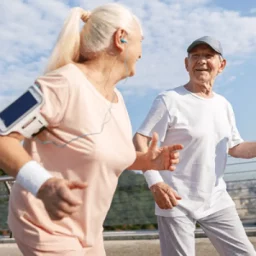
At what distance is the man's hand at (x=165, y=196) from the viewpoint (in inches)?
136

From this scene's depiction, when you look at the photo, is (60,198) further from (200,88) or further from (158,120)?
(200,88)

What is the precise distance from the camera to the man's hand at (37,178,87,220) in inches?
71.9

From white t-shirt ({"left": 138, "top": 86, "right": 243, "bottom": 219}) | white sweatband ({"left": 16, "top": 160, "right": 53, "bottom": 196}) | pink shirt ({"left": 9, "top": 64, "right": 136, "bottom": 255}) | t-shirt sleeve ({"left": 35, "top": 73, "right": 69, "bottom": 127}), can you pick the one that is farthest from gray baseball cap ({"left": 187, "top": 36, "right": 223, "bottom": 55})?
white sweatband ({"left": 16, "top": 160, "right": 53, "bottom": 196})

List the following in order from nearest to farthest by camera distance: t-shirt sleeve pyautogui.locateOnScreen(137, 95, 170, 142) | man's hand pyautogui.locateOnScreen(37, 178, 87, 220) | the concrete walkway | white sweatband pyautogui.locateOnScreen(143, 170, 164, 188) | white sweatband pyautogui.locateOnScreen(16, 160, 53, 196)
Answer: man's hand pyautogui.locateOnScreen(37, 178, 87, 220)
white sweatband pyautogui.locateOnScreen(16, 160, 53, 196)
white sweatband pyautogui.locateOnScreen(143, 170, 164, 188)
t-shirt sleeve pyautogui.locateOnScreen(137, 95, 170, 142)
the concrete walkway

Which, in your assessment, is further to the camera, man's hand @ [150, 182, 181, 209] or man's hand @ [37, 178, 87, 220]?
man's hand @ [150, 182, 181, 209]

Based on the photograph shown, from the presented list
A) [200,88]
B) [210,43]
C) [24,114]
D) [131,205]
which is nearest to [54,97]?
[24,114]

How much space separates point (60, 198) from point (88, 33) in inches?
33.8

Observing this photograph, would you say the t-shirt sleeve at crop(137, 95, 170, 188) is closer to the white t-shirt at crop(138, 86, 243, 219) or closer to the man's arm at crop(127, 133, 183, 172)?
the white t-shirt at crop(138, 86, 243, 219)

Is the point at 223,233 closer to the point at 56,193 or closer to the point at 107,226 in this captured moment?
the point at 56,193

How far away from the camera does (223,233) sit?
3.78 metres

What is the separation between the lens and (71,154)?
7.44ft

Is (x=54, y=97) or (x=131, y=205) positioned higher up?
(x=54, y=97)

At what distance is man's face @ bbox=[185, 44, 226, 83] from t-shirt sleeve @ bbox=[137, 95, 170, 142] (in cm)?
35

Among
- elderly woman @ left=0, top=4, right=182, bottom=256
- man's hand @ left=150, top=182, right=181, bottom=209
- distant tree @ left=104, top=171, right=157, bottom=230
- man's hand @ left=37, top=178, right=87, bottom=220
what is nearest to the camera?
man's hand @ left=37, top=178, right=87, bottom=220
